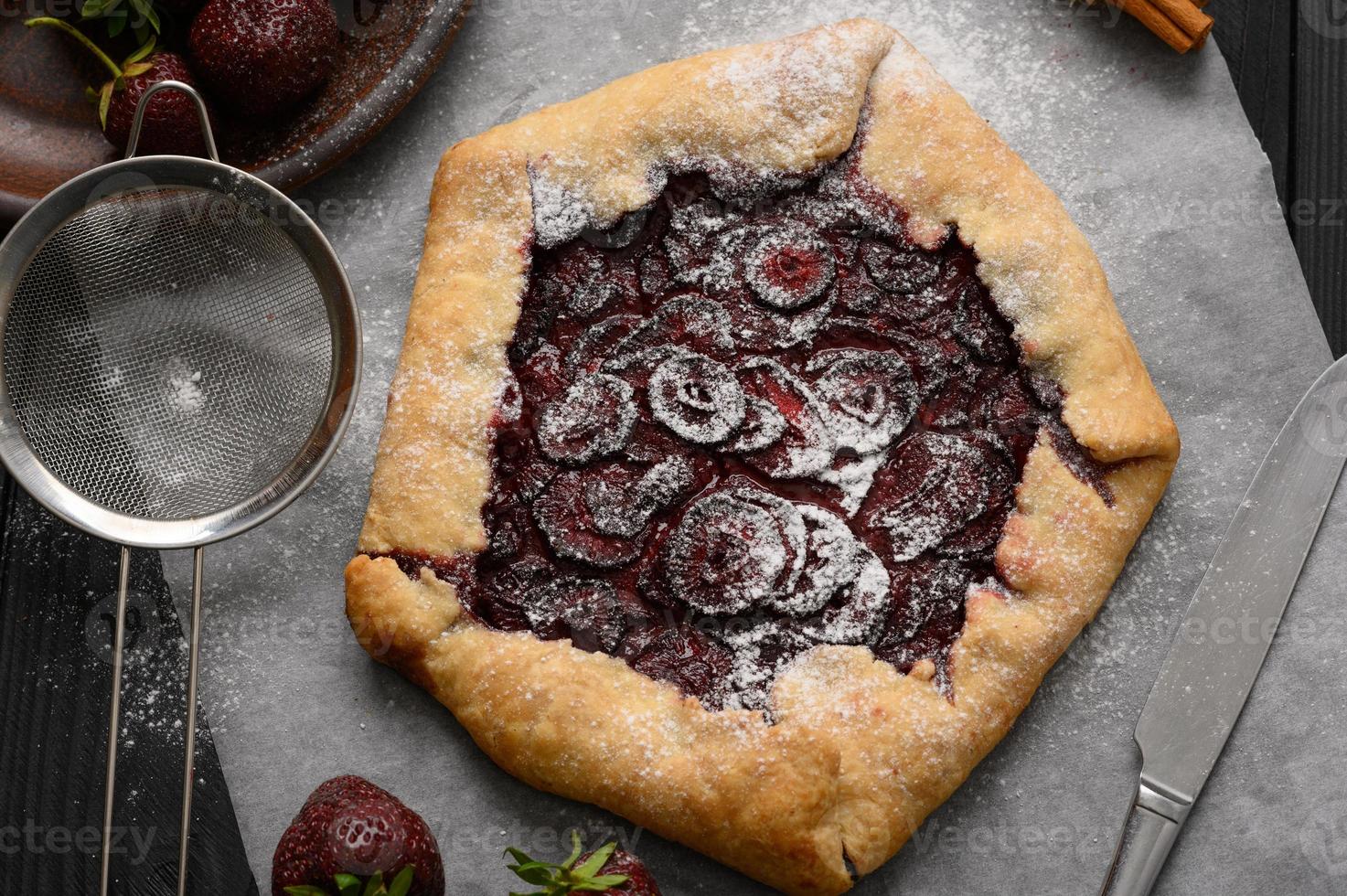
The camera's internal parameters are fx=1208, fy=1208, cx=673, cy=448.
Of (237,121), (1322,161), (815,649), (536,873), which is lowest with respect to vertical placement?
(536,873)

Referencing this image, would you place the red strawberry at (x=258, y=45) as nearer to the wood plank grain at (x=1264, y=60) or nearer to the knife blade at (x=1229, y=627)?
the wood plank grain at (x=1264, y=60)

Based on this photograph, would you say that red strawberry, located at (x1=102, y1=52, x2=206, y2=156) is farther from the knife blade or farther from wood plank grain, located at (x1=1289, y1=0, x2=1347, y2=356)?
wood plank grain, located at (x1=1289, y1=0, x2=1347, y2=356)

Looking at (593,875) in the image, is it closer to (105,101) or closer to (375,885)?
(375,885)

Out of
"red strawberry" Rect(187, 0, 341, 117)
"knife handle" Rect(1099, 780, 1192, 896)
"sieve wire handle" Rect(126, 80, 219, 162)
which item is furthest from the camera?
"red strawberry" Rect(187, 0, 341, 117)

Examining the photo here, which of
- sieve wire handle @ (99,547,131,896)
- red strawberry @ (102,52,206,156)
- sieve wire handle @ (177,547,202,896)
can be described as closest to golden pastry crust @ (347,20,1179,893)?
sieve wire handle @ (177,547,202,896)

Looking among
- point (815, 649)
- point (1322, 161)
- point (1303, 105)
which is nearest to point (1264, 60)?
point (1303, 105)

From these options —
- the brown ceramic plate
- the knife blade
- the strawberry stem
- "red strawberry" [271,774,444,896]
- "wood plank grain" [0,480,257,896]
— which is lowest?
"wood plank grain" [0,480,257,896]
